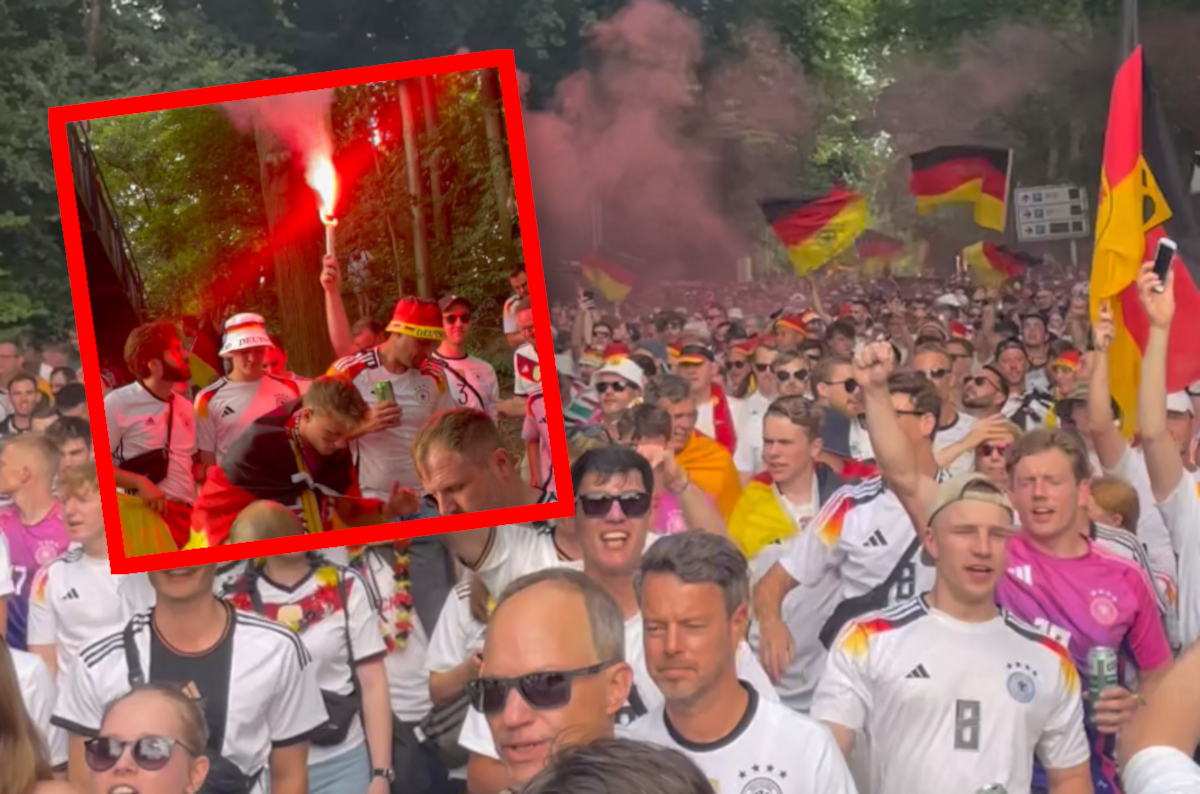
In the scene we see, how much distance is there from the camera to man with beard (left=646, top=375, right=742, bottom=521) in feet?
11.6

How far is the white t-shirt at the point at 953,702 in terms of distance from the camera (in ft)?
11.0

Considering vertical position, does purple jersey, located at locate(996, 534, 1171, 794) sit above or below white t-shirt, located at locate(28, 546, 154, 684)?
below

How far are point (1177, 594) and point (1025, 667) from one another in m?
0.61

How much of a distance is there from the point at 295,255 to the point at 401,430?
521 mm

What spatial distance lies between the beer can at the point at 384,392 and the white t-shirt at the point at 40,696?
1161 millimetres

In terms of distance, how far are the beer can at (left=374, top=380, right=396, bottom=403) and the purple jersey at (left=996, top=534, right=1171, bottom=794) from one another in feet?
5.65

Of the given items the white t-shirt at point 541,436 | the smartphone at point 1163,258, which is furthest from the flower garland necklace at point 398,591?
the smartphone at point 1163,258

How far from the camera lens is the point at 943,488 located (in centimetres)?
347

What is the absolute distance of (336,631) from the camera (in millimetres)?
3379

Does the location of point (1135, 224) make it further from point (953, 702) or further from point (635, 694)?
point (635, 694)

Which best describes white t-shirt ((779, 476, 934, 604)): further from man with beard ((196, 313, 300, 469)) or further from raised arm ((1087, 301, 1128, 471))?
man with beard ((196, 313, 300, 469))

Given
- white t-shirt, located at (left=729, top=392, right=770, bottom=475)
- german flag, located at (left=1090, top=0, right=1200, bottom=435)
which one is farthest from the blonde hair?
white t-shirt, located at (left=729, top=392, right=770, bottom=475)

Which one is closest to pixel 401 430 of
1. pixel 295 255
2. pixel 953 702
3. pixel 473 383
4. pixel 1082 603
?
pixel 473 383

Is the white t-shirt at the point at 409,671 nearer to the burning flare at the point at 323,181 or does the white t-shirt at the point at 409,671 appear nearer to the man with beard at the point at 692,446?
the man with beard at the point at 692,446
